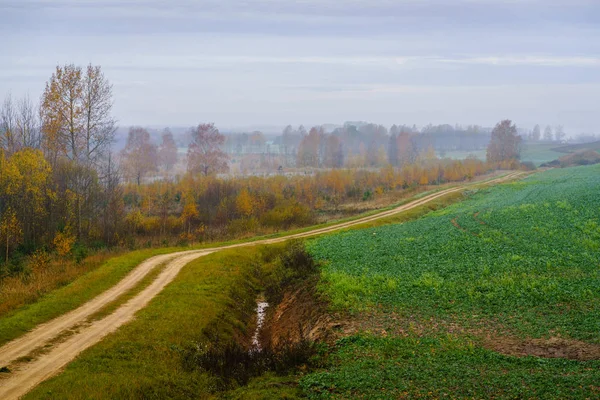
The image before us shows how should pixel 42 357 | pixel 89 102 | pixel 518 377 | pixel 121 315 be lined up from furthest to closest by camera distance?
pixel 89 102 < pixel 121 315 < pixel 42 357 < pixel 518 377

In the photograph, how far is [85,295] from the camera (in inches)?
915

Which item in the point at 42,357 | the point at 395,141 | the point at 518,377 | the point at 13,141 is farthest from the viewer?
the point at 395,141

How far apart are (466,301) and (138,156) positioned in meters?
97.8

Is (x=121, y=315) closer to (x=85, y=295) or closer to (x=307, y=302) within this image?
(x=85, y=295)

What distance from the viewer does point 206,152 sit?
92000mm

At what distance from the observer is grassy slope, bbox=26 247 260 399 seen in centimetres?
1348

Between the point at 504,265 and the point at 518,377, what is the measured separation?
43.6 ft

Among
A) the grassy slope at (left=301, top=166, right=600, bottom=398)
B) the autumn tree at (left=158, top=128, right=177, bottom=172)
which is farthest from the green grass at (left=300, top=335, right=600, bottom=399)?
the autumn tree at (left=158, top=128, right=177, bottom=172)

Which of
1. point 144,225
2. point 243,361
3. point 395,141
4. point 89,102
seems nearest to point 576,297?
point 243,361

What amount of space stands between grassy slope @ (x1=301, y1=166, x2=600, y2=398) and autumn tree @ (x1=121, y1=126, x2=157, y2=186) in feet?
250

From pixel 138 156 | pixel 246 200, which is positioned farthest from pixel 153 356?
pixel 138 156

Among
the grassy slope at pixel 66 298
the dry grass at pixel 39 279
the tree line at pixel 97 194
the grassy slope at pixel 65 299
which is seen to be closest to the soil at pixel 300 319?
the grassy slope at pixel 66 298

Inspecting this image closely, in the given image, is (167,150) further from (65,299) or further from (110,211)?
(65,299)

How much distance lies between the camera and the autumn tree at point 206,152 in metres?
91.6
